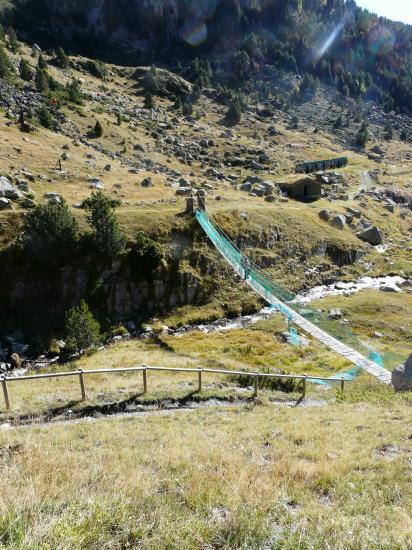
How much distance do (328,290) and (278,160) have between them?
6200cm

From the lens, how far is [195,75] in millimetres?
160875

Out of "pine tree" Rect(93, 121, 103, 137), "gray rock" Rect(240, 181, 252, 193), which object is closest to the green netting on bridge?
"gray rock" Rect(240, 181, 252, 193)

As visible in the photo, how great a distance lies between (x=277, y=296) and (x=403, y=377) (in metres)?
14.1

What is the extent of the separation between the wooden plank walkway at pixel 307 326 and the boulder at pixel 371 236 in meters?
24.1

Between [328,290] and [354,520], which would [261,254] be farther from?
[354,520]

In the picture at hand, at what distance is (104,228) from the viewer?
33781mm

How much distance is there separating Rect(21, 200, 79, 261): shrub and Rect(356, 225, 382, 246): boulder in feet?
125

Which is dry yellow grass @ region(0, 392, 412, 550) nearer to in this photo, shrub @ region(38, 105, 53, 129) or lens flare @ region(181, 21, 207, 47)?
shrub @ region(38, 105, 53, 129)

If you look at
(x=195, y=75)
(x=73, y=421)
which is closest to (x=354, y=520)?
(x=73, y=421)

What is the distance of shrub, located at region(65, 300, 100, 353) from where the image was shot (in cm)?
2731

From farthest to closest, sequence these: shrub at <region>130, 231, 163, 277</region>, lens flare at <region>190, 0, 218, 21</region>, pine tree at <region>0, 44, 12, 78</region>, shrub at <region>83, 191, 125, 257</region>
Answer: lens flare at <region>190, 0, 218, 21</region> → pine tree at <region>0, 44, 12, 78</region> → shrub at <region>130, 231, 163, 277</region> → shrub at <region>83, 191, 125, 257</region>

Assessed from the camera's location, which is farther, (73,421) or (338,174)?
(338,174)

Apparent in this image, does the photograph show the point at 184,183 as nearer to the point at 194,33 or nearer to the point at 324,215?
the point at 324,215

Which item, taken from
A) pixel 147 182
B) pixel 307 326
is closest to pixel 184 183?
pixel 147 182
